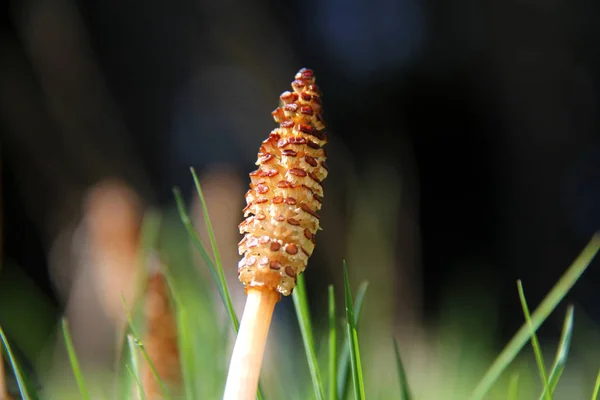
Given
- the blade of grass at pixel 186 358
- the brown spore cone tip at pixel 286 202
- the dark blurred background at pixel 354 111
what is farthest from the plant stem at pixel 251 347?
the dark blurred background at pixel 354 111

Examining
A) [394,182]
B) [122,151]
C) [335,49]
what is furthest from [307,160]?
[335,49]

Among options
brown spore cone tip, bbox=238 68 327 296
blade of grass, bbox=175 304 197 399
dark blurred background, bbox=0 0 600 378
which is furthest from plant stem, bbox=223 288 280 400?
dark blurred background, bbox=0 0 600 378

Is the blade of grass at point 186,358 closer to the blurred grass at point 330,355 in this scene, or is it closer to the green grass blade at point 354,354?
the blurred grass at point 330,355

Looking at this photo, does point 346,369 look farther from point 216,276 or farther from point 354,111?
point 354,111

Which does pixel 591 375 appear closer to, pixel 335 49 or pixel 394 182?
pixel 394 182

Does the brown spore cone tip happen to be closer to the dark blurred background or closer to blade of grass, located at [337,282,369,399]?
blade of grass, located at [337,282,369,399]

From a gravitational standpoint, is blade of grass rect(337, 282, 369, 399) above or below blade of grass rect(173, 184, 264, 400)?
below
